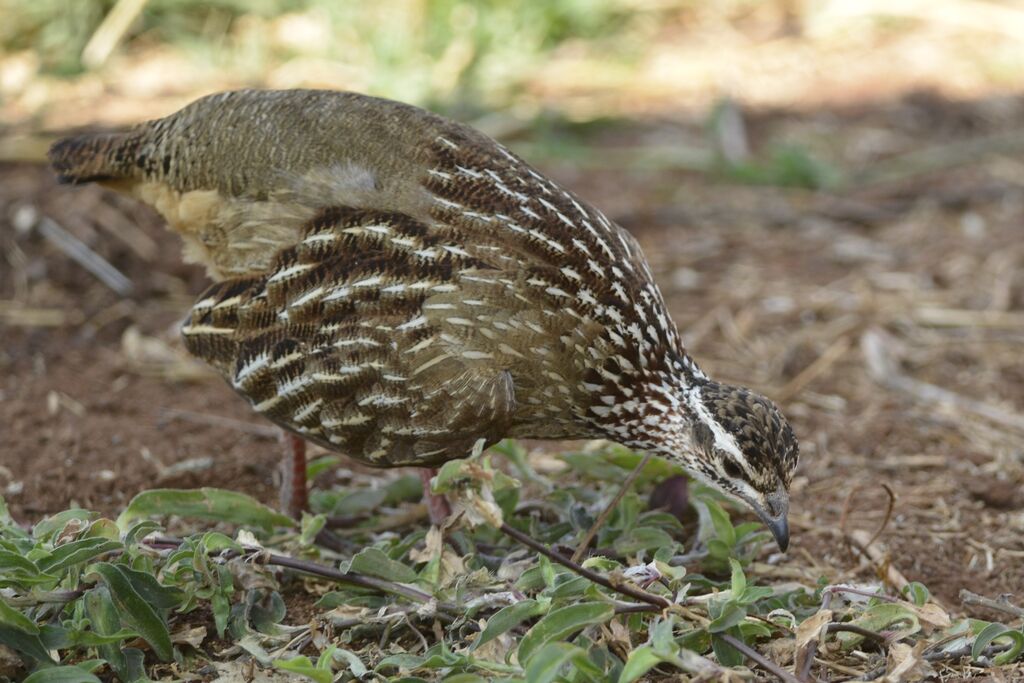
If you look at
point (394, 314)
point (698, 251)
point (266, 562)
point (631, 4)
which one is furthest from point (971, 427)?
point (631, 4)

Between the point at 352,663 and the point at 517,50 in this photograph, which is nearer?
the point at 352,663

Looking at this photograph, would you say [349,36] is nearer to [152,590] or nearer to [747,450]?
[747,450]

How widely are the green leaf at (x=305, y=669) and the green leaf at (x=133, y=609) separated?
1.60 feet

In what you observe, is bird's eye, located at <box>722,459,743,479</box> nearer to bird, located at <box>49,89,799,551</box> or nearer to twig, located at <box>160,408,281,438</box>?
bird, located at <box>49,89,799,551</box>

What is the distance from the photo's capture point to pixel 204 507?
13.9ft

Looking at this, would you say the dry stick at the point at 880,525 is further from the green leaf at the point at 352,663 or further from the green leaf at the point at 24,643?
the green leaf at the point at 24,643

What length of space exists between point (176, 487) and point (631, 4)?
278 inches

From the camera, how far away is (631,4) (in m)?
10.7

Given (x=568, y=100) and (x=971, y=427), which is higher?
(x=568, y=100)

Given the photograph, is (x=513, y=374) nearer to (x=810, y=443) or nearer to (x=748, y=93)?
(x=810, y=443)

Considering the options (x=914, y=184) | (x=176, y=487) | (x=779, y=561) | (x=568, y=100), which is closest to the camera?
(x=779, y=561)

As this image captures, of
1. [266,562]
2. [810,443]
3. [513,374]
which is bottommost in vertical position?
[810,443]

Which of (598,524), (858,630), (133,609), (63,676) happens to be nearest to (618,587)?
(598,524)

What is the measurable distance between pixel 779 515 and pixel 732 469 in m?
0.20
